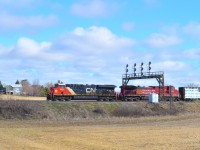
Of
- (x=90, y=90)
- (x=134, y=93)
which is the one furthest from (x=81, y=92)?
(x=134, y=93)

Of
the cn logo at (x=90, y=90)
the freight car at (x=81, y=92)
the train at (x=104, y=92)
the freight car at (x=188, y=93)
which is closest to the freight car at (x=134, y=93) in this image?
the train at (x=104, y=92)

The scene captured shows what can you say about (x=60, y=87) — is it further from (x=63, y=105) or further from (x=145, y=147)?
(x=145, y=147)

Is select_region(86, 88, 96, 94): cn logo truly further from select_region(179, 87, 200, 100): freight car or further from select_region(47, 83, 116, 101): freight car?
select_region(179, 87, 200, 100): freight car

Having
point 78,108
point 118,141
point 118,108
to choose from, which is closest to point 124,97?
point 118,108

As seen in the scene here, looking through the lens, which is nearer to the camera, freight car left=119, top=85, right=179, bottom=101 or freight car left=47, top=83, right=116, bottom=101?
freight car left=47, top=83, right=116, bottom=101

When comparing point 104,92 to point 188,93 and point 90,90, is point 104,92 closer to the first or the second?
point 90,90

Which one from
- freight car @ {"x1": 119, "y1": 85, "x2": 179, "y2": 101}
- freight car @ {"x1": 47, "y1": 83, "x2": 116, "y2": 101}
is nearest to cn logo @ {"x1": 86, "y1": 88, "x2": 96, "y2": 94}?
freight car @ {"x1": 47, "y1": 83, "x2": 116, "y2": 101}

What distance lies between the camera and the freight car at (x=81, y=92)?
213ft

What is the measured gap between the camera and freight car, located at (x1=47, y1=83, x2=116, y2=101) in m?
65.1

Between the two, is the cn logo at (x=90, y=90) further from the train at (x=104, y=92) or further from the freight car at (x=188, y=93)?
the freight car at (x=188, y=93)

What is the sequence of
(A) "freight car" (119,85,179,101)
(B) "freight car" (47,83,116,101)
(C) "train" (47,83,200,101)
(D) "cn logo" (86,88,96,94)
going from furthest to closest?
1. (A) "freight car" (119,85,179,101)
2. (D) "cn logo" (86,88,96,94)
3. (C) "train" (47,83,200,101)
4. (B) "freight car" (47,83,116,101)

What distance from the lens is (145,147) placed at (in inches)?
790

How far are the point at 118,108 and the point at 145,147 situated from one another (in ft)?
121

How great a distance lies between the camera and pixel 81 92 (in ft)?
225
